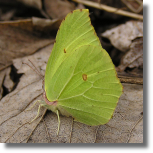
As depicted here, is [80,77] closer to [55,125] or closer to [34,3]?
[55,125]

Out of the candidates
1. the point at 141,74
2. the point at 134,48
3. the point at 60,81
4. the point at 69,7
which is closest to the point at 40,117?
the point at 60,81

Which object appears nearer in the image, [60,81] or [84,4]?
[60,81]

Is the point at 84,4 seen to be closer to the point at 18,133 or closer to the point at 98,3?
the point at 98,3

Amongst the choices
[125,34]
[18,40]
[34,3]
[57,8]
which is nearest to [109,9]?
[125,34]

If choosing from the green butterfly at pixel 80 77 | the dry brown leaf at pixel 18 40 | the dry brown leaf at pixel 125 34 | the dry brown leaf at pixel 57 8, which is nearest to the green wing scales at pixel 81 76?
the green butterfly at pixel 80 77

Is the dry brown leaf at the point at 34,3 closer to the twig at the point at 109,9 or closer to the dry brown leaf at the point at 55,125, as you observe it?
the twig at the point at 109,9

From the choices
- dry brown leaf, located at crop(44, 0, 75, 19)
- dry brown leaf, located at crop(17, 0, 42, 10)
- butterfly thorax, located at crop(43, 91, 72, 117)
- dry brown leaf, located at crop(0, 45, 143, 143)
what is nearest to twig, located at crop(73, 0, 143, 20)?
dry brown leaf, located at crop(44, 0, 75, 19)

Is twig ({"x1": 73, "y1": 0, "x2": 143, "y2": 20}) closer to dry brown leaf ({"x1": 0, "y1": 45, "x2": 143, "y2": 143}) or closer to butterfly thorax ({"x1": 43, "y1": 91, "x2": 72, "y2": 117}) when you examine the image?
dry brown leaf ({"x1": 0, "y1": 45, "x2": 143, "y2": 143})
